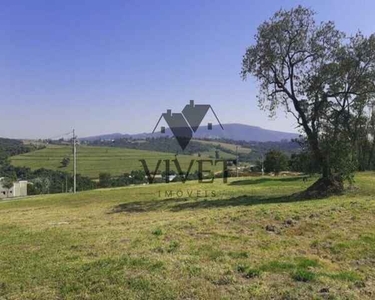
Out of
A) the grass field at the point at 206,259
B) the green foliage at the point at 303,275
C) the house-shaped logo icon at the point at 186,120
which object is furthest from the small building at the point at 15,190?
the green foliage at the point at 303,275

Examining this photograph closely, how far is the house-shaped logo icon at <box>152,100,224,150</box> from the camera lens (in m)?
30.0

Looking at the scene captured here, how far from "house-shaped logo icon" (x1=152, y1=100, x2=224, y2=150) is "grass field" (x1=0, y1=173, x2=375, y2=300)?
1953 cm

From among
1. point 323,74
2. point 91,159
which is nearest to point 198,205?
point 323,74

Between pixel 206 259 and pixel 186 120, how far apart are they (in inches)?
994

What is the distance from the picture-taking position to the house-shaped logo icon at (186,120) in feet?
98.4

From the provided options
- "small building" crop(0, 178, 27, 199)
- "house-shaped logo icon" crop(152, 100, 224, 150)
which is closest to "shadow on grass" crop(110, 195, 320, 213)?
"house-shaped logo icon" crop(152, 100, 224, 150)

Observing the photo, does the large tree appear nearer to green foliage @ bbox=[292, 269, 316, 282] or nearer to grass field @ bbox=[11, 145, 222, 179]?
green foliage @ bbox=[292, 269, 316, 282]

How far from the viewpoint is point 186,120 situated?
1240 inches

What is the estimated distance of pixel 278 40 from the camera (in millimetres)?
17766

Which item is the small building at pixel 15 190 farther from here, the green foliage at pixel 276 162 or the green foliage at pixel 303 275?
the green foliage at pixel 303 275

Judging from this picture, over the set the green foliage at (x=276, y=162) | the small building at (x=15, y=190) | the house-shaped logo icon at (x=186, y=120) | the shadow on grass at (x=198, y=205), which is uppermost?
the house-shaped logo icon at (x=186, y=120)

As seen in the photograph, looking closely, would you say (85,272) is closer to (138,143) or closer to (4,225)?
(4,225)

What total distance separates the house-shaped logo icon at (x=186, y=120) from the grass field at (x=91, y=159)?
145ft

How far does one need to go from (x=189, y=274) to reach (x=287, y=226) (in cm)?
426
